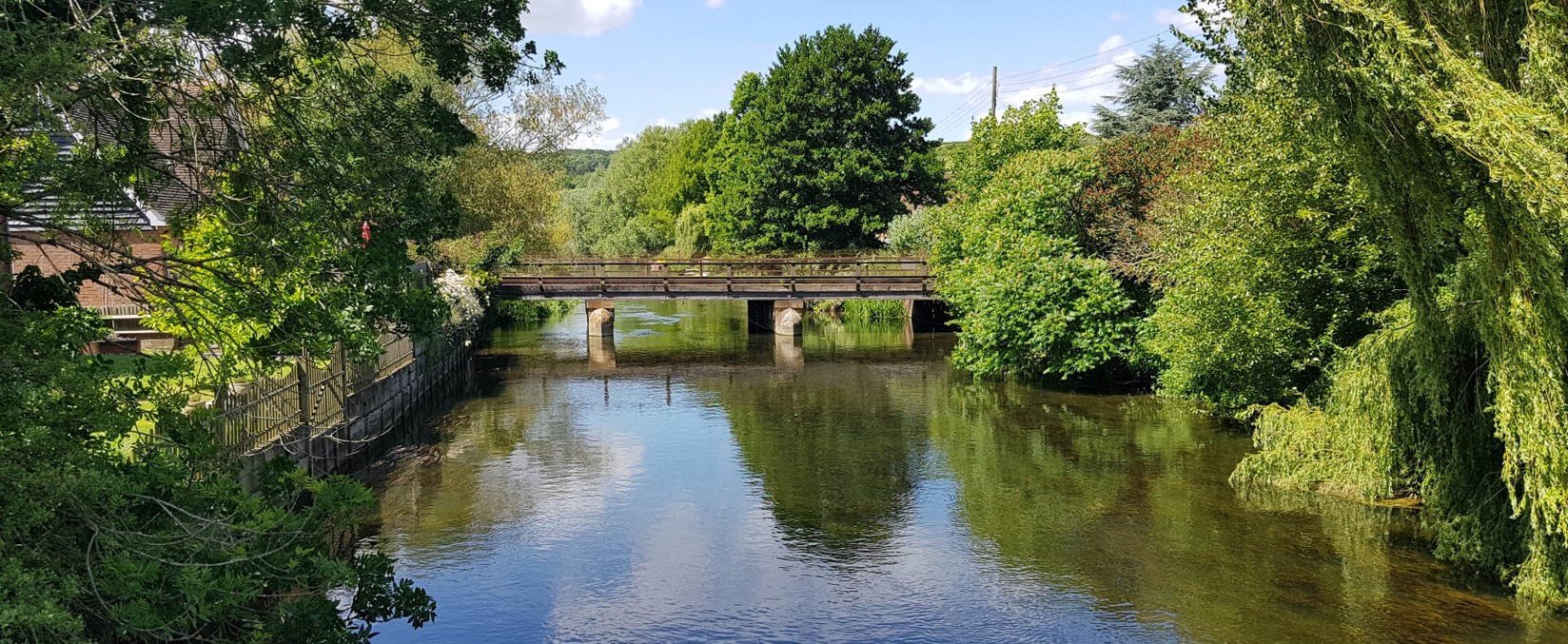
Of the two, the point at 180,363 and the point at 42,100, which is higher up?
the point at 42,100

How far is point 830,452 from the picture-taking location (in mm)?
20609

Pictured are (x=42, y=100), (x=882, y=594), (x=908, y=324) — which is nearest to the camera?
(x=42, y=100)

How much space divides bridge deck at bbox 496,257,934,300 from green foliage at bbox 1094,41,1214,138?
39.0 ft

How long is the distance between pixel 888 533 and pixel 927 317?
2799 cm

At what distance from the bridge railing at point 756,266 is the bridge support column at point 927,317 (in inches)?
74.7

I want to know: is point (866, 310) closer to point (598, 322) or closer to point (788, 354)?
point (788, 354)

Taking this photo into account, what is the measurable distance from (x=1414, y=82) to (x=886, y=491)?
9699 millimetres

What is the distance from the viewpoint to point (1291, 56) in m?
10.9

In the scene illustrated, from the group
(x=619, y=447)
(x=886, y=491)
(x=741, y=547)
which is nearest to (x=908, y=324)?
(x=619, y=447)

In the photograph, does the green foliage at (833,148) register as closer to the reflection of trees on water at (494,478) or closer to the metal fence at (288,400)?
the reflection of trees on water at (494,478)

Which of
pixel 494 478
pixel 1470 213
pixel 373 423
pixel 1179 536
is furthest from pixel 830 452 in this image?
pixel 1470 213

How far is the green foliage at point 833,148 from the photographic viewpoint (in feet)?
155

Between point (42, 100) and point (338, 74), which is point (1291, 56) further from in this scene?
point (42, 100)

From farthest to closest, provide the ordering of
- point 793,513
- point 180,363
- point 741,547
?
1. point 793,513
2. point 741,547
3. point 180,363
